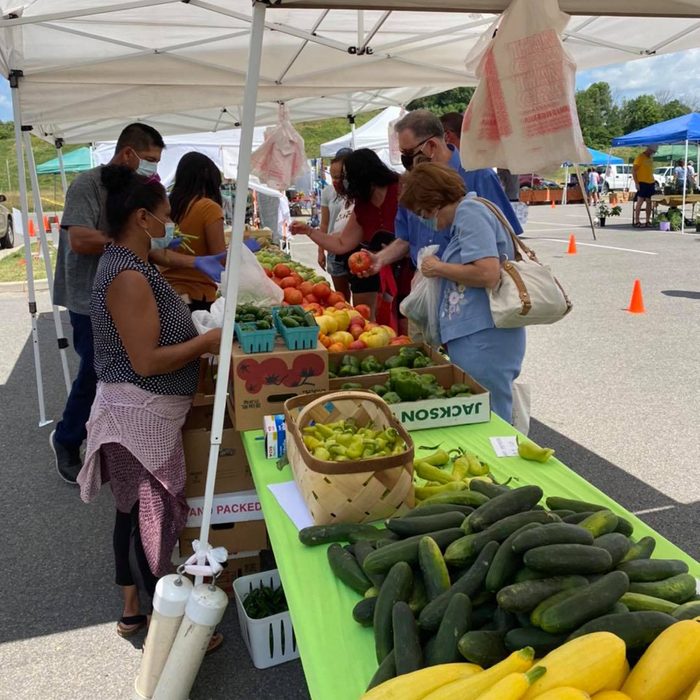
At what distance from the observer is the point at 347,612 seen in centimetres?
161

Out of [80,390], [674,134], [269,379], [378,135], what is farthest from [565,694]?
[674,134]

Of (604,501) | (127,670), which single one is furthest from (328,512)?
(127,670)

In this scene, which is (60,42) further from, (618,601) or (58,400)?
(618,601)

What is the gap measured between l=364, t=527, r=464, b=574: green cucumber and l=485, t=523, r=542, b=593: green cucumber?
0.59 ft

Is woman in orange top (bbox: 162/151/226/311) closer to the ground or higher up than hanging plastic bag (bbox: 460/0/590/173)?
closer to the ground

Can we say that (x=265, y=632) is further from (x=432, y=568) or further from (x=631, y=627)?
(x=631, y=627)

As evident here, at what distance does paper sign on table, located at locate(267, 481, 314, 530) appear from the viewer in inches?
78.3

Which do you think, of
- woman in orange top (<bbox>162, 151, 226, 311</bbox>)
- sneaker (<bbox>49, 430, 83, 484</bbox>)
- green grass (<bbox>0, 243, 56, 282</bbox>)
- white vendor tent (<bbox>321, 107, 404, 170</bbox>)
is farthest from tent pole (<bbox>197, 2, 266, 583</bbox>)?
white vendor tent (<bbox>321, 107, 404, 170</bbox>)

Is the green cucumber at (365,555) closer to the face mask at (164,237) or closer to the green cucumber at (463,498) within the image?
the green cucumber at (463,498)

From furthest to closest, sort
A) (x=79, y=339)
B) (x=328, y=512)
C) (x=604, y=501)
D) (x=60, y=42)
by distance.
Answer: (x=60, y=42), (x=79, y=339), (x=604, y=501), (x=328, y=512)

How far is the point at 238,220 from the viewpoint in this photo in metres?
2.12

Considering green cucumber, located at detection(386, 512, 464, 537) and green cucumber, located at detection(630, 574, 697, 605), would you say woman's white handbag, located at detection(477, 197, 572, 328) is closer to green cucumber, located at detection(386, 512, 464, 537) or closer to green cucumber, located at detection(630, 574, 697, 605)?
green cucumber, located at detection(386, 512, 464, 537)

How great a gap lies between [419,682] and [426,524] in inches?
19.7

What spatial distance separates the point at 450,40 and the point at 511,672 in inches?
196
